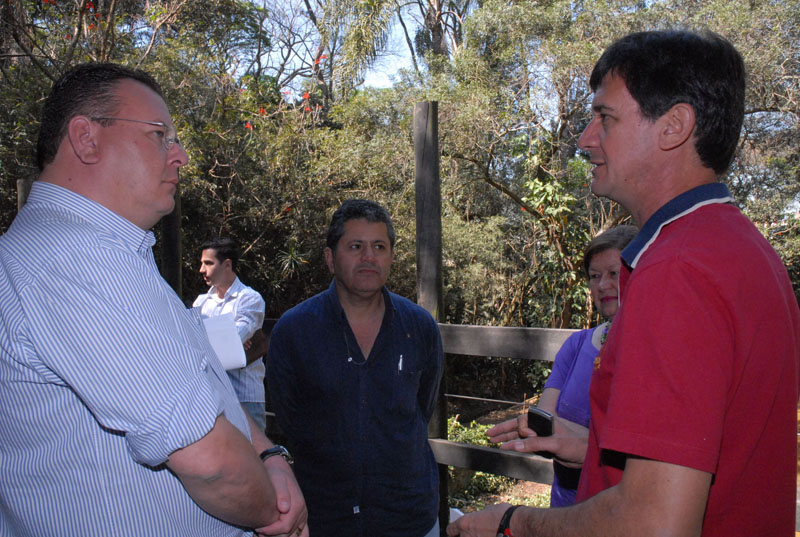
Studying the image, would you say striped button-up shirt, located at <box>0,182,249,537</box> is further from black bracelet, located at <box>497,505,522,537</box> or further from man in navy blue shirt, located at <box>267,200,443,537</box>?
man in navy blue shirt, located at <box>267,200,443,537</box>

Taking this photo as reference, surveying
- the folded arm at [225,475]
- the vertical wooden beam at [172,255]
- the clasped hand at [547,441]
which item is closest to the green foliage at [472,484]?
the vertical wooden beam at [172,255]

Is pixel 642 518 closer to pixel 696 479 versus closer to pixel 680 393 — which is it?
pixel 696 479

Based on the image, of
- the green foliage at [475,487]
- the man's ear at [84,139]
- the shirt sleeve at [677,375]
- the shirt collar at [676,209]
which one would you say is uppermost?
the man's ear at [84,139]

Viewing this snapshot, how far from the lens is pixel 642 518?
98cm

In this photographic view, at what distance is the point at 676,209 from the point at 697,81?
0.26 m

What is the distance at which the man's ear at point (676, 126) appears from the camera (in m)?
1.17

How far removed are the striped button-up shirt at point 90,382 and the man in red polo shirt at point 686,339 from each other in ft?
2.41

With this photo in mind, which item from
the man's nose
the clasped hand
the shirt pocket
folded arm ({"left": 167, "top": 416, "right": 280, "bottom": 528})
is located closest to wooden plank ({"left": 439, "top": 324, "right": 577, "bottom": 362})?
the shirt pocket

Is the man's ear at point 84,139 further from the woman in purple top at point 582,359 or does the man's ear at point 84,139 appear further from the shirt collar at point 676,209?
the woman in purple top at point 582,359

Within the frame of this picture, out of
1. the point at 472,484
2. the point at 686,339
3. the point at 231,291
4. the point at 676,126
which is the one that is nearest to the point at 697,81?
the point at 676,126

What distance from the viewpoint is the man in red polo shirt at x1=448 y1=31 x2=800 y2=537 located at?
97 centimetres

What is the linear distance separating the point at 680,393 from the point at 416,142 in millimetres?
2887

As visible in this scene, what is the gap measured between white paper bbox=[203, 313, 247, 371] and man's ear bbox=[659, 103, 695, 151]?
47.9 inches

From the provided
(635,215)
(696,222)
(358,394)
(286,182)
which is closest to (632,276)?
(696,222)
